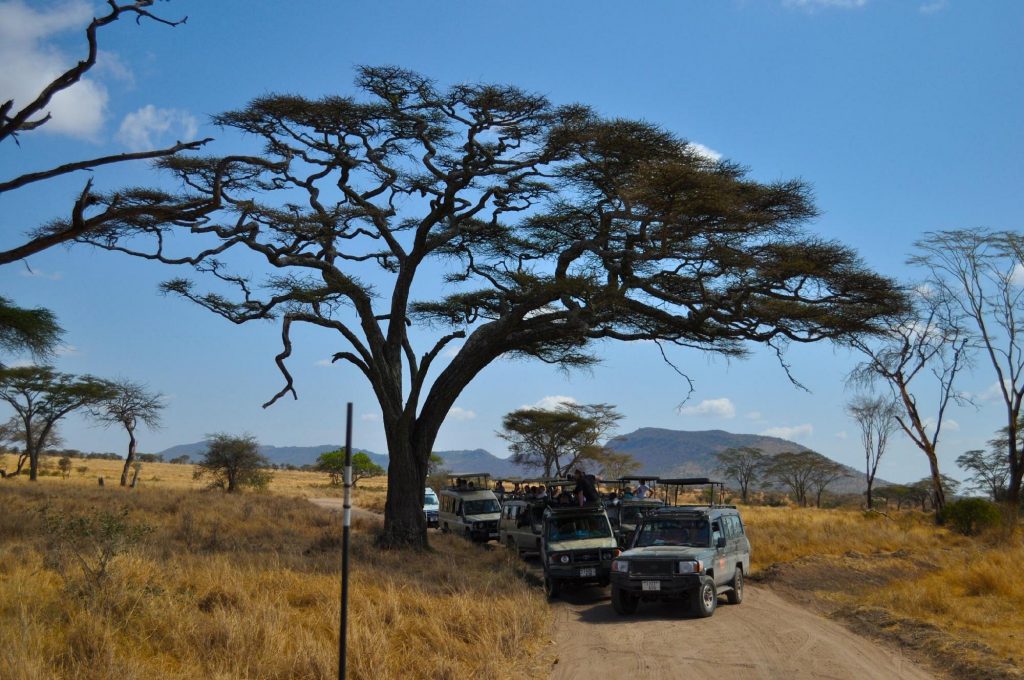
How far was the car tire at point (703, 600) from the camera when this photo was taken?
13716mm

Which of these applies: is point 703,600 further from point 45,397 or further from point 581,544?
point 45,397

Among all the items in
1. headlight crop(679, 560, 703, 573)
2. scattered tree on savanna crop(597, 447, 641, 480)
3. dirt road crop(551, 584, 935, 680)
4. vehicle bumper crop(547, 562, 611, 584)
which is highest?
scattered tree on savanna crop(597, 447, 641, 480)

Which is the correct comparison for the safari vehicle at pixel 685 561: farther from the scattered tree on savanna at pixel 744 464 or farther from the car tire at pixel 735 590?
the scattered tree on savanna at pixel 744 464

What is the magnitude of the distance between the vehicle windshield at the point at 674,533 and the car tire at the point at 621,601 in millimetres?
1327

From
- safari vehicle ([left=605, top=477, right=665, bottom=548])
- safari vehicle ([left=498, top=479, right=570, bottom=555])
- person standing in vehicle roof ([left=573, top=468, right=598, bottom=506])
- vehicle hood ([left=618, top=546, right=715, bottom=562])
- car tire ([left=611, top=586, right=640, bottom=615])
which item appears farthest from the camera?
safari vehicle ([left=605, top=477, right=665, bottom=548])

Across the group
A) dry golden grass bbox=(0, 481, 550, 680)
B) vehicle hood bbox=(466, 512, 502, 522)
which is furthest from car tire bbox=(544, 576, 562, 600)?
vehicle hood bbox=(466, 512, 502, 522)

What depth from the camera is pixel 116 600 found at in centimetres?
945

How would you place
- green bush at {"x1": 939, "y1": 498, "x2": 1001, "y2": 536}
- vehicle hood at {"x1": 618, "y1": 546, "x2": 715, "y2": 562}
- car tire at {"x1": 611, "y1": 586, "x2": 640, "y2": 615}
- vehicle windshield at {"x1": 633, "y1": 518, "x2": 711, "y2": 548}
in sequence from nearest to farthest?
vehicle hood at {"x1": 618, "y1": 546, "x2": 715, "y2": 562} < car tire at {"x1": 611, "y1": 586, "x2": 640, "y2": 615} < vehicle windshield at {"x1": 633, "y1": 518, "x2": 711, "y2": 548} < green bush at {"x1": 939, "y1": 498, "x2": 1001, "y2": 536}

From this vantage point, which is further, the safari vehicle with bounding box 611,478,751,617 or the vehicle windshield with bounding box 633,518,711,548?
the vehicle windshield with bounding box 633,518,711,548

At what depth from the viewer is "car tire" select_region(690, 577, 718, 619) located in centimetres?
1372

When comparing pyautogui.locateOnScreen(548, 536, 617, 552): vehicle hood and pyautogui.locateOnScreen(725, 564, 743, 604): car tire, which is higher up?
pyautogui.locateOnScreen(548, 536, 617, 552): vehicle hood

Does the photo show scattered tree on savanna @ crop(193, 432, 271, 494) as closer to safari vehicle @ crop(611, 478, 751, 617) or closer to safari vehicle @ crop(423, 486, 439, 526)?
safari vehicle @ crop(423, 486, 439, 526)

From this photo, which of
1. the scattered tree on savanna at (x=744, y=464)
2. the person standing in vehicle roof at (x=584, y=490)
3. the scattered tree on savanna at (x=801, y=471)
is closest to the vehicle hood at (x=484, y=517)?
the person standing in vehicle roof at (x=584, y=490)

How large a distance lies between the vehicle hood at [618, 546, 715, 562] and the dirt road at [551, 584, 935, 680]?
98 cm
